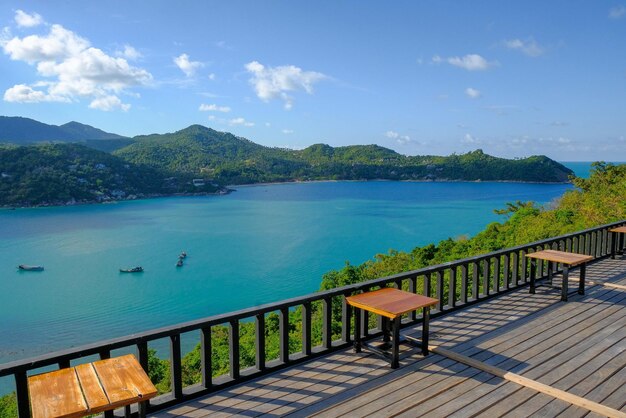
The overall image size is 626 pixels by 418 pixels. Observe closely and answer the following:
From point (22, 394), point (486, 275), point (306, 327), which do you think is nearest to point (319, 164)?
point (486, 275)

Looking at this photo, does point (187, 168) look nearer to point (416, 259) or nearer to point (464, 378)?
point (416, 259)

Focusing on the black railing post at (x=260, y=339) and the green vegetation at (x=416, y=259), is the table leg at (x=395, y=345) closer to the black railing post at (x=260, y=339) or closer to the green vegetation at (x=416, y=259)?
the black railing post at (x=260, y=339)

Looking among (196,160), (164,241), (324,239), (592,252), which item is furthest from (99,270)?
(196,160)

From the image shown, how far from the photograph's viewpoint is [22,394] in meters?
2.62

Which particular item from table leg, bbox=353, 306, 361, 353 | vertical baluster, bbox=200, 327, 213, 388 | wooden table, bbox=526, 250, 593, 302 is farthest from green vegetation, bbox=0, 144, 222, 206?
wooden table, bbox=526, 250, 593, 302

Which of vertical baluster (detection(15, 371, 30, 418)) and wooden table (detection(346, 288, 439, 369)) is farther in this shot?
wooden table (detection(346, 288, 439, 369))

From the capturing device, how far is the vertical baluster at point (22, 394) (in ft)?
8.52

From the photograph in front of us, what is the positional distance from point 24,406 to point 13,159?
108 meters

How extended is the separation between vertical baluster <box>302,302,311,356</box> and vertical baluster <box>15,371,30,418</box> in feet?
7.16

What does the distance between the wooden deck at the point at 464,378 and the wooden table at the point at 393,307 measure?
0.16m

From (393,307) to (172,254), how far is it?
49210 mm

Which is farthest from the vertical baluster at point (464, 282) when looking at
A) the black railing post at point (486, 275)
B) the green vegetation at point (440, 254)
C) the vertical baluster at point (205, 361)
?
the green vegetation at point (440, 254)

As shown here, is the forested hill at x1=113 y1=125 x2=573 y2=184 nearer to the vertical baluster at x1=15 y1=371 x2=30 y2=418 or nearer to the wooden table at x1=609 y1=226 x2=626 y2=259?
the wooden table at x1=609 y1=226 x2=626 y2=259

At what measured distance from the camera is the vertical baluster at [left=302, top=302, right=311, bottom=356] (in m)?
3.96
